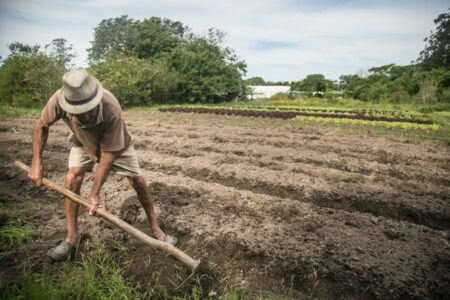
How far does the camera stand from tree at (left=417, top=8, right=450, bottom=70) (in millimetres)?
37969

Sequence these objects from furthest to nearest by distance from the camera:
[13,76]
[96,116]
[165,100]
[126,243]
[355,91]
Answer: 1. [355,91]
2. [165,100]
3. [13,76]
4. [126,243]
5. [96,116]

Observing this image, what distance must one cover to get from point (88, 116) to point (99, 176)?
0.51 meters

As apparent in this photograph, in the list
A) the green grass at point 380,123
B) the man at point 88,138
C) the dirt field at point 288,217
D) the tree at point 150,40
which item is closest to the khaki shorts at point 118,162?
the man at point 88,138

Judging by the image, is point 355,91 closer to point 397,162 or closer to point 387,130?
point 387,130

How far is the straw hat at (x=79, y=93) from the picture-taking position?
233cm

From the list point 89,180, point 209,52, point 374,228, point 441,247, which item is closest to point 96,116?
point 89,180

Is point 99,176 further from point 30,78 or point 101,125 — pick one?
point 30,78

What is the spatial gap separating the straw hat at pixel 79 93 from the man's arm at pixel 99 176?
0.46 meters

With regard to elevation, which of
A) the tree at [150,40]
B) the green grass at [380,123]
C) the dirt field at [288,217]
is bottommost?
the dirt field at [288,217]

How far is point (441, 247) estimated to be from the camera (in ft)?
10.6

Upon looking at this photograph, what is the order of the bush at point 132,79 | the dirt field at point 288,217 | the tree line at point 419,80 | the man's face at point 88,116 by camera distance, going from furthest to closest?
1. the tree line at point 419,80
2. the bush at point 132,79
3. the dirt field at point 288,217
4. the man's face at point 88,116

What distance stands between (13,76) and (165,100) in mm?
10653

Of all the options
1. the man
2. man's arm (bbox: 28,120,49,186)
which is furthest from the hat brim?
man's arm (bbox: 28,120,49,186)

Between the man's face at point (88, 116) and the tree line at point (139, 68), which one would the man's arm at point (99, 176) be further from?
the tree line at point (139, 68)
